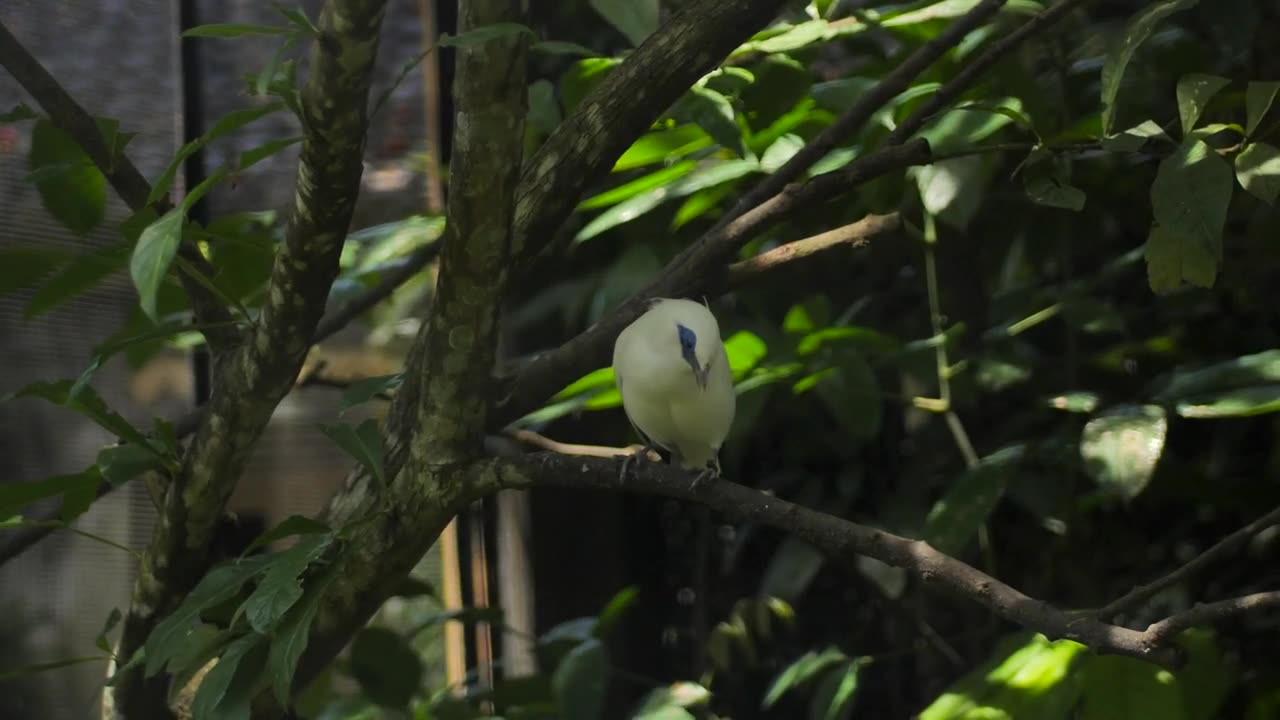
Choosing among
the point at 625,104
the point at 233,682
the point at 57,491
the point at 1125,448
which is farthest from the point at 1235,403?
the point at 57,491

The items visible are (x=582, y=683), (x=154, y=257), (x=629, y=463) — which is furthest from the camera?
(x=582, y=683)

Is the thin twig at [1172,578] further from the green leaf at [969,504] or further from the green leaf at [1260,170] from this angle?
the green leaf at [969,504]

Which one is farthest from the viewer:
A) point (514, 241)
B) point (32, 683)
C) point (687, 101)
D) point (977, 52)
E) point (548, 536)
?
point (548, 536)

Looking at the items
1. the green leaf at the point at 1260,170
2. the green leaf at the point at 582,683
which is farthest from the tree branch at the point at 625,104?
the green leaf at the point at 582,683

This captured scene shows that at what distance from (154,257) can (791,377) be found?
66 cm

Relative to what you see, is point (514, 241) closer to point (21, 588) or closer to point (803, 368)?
point (803, 368)

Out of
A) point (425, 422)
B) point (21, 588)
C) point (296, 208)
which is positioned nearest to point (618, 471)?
point (425, 422)

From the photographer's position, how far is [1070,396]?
118cm

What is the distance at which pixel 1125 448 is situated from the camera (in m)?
1.05

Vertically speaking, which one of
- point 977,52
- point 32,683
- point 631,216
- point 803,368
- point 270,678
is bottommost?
point 32,683

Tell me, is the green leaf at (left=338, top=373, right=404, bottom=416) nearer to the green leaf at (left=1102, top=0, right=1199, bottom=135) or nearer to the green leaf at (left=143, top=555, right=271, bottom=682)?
the green leaf at (left=143, top=555, right=271, bottom=682)

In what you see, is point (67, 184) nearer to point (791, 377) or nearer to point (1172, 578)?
point (791, 377)

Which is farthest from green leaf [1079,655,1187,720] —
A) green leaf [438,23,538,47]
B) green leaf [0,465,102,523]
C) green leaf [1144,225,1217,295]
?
green leaf [0,465,102,523]

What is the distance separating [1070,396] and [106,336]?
100 cm
